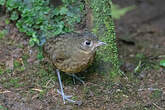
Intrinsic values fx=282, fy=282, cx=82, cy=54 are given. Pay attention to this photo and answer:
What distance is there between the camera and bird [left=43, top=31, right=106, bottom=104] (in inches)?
202

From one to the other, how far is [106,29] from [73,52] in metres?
0.82

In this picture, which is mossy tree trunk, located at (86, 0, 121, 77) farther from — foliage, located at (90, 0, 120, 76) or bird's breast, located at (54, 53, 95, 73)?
bird's breast, located at (54, 53, 95, 73)

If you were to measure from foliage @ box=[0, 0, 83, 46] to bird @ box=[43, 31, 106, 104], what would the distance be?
678mm

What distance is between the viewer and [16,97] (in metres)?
5.15

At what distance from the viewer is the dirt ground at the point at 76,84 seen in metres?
5.08

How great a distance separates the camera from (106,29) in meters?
5.47

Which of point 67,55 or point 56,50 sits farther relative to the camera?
point 56,50

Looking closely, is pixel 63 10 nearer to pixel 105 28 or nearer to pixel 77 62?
pixel 105 28

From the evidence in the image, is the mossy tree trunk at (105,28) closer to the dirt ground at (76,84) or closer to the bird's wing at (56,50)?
the dirt ground at (76,84)

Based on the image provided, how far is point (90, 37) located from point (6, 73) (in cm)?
195

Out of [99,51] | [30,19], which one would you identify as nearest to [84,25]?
[99,51]

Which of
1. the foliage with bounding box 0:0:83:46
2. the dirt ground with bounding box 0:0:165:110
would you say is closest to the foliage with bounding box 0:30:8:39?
the dirt ground with bounding box 0:0:165:110

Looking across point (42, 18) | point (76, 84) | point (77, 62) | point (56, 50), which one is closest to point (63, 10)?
point (42, 18)

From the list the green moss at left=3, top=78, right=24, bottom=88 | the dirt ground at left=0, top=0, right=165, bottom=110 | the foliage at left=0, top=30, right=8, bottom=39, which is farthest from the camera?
the foliage at left=0, top=30, right=8, bottom=39
